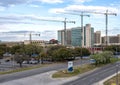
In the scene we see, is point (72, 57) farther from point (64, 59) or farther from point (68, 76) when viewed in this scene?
point (68, 76)

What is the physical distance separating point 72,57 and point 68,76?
53056mm

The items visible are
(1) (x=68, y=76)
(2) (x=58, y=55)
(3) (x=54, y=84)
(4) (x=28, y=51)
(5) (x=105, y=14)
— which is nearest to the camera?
(3) (x=54, y=84)

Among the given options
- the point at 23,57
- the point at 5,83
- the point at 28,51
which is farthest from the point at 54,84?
the point at 28,51

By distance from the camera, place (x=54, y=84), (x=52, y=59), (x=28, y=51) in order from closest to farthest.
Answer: (x=54, y=84) < (x=52, y=59) < (x=28, y=51)

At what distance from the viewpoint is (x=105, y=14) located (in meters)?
156

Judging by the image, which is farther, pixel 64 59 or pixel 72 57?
pixel 72 57

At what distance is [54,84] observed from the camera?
53688mm

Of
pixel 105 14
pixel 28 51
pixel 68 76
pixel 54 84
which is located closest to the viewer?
pixel 54 84

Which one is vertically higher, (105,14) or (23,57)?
(105,14)

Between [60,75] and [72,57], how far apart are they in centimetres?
5306

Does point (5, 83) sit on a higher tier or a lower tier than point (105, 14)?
lower

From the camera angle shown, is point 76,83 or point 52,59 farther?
point 52,59

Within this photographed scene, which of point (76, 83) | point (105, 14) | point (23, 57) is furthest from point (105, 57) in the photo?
point (105, 14)

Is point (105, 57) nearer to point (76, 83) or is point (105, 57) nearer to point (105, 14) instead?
point (76, 83)
